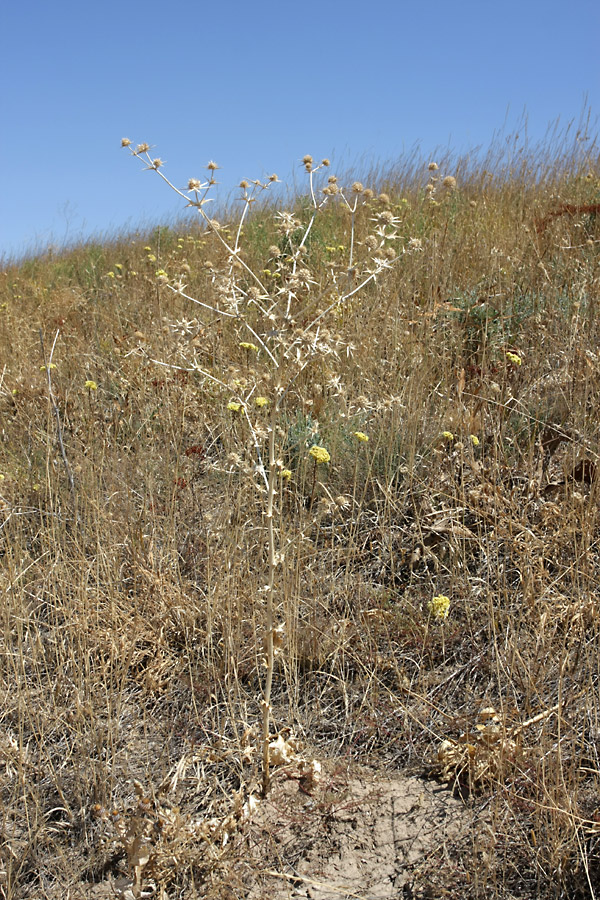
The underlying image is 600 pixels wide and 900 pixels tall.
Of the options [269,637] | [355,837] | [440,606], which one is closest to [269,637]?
[269,637]

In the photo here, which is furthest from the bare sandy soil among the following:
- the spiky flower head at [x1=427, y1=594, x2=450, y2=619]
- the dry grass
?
the spiky flower head at [x1=427, y1=594, x2=450, y2=619]

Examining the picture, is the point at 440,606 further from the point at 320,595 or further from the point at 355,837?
the point at 355,837

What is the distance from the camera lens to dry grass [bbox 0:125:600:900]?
1.73 metres

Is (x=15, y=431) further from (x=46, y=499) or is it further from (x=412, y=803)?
(x=412, y=803)

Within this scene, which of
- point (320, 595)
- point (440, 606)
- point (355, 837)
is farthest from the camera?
point (320, 595)

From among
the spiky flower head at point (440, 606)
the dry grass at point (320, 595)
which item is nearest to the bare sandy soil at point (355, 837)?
the dry grass at point (320, 595)

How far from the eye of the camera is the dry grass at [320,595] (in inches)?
68.2

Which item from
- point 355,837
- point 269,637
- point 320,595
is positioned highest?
point 269,637

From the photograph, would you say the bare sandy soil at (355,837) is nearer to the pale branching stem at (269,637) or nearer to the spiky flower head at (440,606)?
the pale branching stem at (269,637)

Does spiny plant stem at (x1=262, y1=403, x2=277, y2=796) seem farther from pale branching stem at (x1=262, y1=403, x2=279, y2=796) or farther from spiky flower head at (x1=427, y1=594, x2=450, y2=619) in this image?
spiky flower head at (x1=427, y1=594, x2=450, y2=619)

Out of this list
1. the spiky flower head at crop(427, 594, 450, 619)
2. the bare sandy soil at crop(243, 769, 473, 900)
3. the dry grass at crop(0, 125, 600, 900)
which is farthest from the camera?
the spiky flower head at crop(427, 594, 450, 619)

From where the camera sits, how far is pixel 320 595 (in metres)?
2.39

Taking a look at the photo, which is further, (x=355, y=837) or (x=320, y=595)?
(x=320, y=595)

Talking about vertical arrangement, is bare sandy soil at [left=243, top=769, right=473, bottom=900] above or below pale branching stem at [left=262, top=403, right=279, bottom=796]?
below
